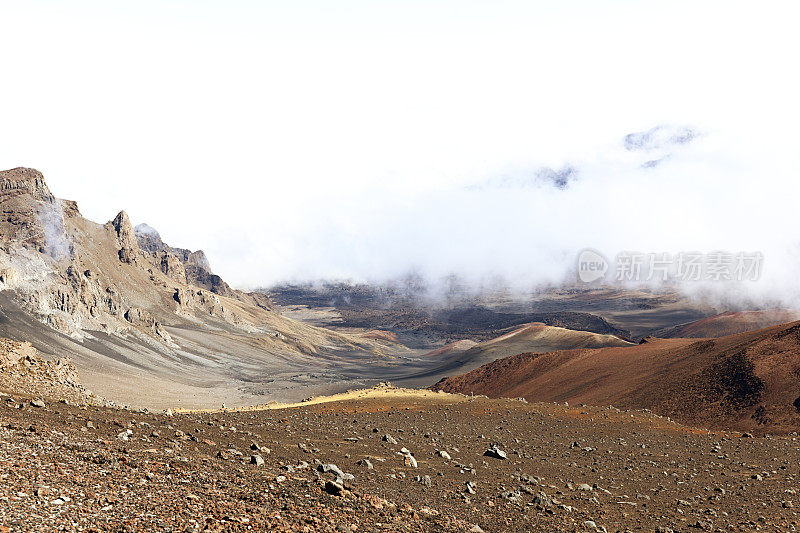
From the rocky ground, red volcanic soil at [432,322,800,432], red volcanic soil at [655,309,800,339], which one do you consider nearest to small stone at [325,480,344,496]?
the rocky ground

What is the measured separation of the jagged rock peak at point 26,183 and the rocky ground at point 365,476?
162 m

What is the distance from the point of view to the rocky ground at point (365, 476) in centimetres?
942

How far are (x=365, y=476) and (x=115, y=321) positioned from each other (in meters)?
137

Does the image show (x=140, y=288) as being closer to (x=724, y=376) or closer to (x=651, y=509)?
(x=724, y=376)

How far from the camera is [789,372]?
3744 centimetres

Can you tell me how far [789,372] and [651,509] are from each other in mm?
30037


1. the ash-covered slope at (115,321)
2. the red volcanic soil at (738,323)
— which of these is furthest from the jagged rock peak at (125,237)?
the red volcanic soil at (738,323)

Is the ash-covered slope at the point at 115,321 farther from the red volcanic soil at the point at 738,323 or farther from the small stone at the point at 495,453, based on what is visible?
the red volcanic soil at the point at 738,323

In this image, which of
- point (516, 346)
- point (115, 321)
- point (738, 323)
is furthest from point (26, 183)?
point (738, 323)

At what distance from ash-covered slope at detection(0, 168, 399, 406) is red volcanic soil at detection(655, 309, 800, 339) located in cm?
10051

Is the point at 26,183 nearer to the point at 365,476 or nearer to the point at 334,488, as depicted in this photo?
the point at 365,476

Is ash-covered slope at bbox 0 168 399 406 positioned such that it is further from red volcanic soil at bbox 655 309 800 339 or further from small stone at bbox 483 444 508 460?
red volcanic soil at bbox 655 309 800 339

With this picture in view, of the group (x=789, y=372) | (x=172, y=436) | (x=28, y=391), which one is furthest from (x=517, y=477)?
(x=789, y=372)

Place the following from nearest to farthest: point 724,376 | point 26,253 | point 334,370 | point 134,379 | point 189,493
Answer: point 189,493 < point 724,376 < point 134,379 < point 26,253 < point 334,370
